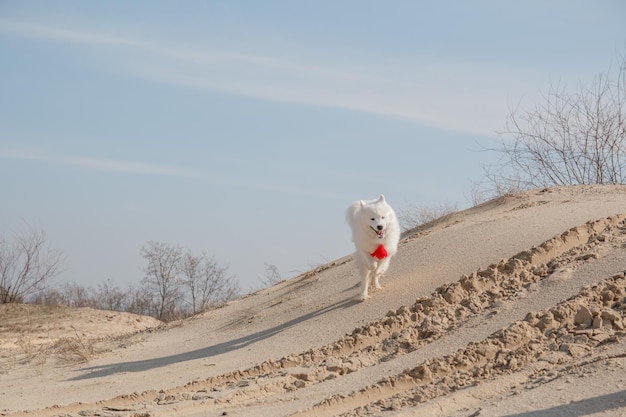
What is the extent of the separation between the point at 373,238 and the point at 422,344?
2.57m

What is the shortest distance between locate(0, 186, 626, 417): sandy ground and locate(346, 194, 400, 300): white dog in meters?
0.25

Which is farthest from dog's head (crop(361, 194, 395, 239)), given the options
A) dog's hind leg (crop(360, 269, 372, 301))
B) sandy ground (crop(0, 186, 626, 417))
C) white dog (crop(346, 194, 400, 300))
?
sandy ground (crop(0, 186, 626, 417))

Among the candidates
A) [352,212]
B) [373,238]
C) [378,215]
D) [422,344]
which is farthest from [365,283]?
[422,344]

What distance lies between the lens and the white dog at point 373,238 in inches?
342

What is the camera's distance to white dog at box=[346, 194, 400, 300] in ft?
28.5

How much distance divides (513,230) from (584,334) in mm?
3899

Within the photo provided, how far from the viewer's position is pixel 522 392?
4.52 metres

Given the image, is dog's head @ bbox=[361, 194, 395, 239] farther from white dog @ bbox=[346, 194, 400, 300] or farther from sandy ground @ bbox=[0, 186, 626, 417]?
sandy ground @ bbox=[0, 186, 626, 417]

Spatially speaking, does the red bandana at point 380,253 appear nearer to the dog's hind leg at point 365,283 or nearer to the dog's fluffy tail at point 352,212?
the dog's hind leg at point 365,283

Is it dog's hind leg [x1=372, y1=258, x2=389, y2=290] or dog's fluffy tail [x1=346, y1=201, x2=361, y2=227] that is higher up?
dog's fluffy tail [x1=346, y1=201, x2=361, y2=227]

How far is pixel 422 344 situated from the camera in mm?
6379

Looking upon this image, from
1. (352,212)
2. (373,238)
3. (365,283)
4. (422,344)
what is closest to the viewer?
(422,344)

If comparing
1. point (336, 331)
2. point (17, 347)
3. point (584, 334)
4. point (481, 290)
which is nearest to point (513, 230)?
point (481, 290)

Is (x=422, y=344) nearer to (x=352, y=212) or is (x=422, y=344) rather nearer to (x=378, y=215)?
(x=378, y=215)
